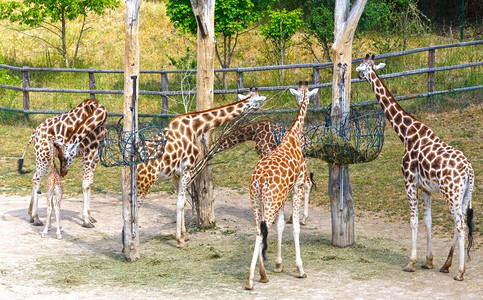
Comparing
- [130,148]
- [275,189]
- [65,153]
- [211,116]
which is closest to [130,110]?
[130,148]

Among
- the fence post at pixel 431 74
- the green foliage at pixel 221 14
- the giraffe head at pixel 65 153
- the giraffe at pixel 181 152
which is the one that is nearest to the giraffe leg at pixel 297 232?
the giraffe at pixel 181 152

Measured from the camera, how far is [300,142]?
355 inches

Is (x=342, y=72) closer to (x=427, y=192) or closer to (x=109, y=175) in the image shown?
(x=427, y=192)

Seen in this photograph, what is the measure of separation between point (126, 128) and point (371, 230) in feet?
13.5

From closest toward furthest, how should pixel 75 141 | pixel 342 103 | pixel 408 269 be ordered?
pixel 408 269 < pixel 342 103 < pixel 75 141

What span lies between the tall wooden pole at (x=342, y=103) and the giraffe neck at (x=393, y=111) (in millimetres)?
419

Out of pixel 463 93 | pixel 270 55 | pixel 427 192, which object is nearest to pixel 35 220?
pixel 427 192

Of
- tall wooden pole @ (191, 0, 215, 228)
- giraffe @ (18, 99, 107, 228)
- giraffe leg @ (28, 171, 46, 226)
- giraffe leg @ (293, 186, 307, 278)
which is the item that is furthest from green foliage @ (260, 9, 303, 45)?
giraffe leg @ (293, 186, 307, 278)

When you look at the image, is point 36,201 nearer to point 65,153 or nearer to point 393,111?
point 65,153

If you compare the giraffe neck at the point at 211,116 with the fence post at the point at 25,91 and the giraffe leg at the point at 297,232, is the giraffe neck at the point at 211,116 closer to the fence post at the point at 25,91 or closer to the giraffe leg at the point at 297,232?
the giraffe leg at the point at 297,232

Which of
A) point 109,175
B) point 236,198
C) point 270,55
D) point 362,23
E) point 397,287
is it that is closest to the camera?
point 397,287

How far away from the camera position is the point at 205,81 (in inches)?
402

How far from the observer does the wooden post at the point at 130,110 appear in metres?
8.62

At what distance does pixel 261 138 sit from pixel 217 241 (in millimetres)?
1912
